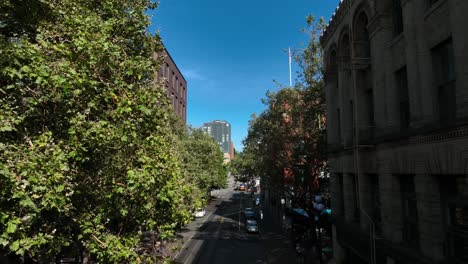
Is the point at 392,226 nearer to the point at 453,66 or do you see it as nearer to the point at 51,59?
the point at 453,66

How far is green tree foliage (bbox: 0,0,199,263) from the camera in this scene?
7426mm

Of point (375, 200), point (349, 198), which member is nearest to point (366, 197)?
point (375, 200)

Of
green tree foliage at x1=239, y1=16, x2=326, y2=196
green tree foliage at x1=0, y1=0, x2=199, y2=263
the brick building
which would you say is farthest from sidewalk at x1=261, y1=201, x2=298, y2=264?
the brick building

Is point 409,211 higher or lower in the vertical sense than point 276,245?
higher

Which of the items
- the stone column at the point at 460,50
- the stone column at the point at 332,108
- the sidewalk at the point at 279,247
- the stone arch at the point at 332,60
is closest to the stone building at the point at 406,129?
the stone column at the point at 460,50

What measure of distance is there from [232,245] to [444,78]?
2776 centimetres

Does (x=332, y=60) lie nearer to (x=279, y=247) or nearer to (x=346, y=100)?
(x=346, y=100)

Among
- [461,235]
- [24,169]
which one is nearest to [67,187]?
[24,169]

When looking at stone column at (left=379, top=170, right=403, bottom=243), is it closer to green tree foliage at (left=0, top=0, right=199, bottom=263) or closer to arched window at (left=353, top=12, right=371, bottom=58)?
arched window at (left=353, top=12, right=371, bottom=58)

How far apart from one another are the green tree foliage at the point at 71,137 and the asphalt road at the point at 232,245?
20050 mm

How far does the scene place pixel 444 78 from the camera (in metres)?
12.0

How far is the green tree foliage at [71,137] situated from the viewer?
24.4 ft

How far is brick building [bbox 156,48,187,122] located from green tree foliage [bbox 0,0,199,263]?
4785cm

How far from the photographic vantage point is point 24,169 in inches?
277
